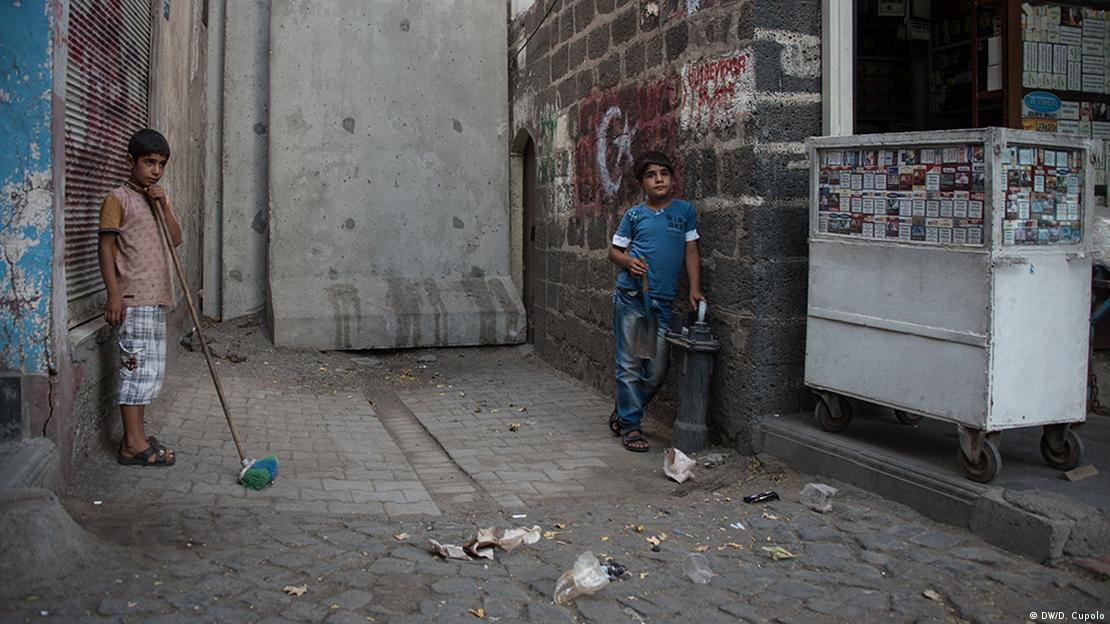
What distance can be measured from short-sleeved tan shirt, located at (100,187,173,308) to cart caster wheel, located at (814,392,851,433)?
3.41 metres

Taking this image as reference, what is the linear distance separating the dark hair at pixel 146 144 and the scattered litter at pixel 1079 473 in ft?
14.5

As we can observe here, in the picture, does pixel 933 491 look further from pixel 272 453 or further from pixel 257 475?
pixel 272 453

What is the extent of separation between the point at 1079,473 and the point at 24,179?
186 inches

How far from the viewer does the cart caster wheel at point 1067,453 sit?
4223 mm

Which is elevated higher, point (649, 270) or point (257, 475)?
point (649, 270)

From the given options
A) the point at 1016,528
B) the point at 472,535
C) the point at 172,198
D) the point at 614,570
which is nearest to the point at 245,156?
the point at 172,198

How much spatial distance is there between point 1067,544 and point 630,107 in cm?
425

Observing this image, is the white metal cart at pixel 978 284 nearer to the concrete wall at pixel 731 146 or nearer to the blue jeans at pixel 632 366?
the concrete wall at pixel 731 146

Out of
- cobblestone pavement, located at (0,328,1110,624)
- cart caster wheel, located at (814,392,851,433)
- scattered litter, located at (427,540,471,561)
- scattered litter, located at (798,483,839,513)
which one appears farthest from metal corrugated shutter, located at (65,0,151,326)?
cart caster wheel, located at (814,392,851,433)

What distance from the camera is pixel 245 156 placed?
30.8ft

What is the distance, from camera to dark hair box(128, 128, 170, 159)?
15.7 feet

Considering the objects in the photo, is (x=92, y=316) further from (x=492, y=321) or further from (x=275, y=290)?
(x=492, y=321)

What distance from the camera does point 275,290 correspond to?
908cm

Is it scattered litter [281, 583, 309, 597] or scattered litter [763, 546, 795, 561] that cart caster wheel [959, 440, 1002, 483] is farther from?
scattered litter [281, 583, 309, 597]
